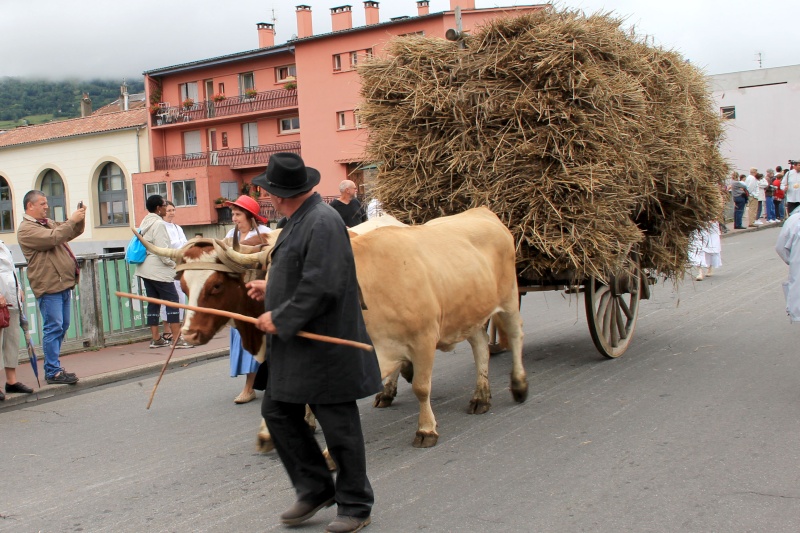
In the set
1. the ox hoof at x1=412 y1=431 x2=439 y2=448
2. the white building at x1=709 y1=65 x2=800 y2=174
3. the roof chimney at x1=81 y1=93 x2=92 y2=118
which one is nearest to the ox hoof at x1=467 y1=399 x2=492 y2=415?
the ox hoof at x1=412 y1=431 x2=439 y2=448

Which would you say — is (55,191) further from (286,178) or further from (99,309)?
(286,178)

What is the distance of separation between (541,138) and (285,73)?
43.5 meters

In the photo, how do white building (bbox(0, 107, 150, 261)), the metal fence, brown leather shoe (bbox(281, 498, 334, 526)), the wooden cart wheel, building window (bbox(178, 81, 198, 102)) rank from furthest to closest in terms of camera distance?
white building (bbox(0, 107, 150, 261)), building window (bbox(178, 81, 198, 102)), the metal fence, the wooden cart wheel, brown leather shoe (bbox(281, 498, 334, 526))

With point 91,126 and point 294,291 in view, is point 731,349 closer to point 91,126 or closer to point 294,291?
point 294,291

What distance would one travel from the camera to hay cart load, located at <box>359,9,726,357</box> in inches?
272

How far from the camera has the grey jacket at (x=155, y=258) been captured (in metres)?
10.0

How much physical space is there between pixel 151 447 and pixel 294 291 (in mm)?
2697

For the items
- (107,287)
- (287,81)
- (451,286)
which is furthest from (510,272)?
(287,81)

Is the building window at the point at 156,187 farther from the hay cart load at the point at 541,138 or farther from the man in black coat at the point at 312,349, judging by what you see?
the man in black coat at the point at 312,349

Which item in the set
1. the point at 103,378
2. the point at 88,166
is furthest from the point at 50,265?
the point at 88,166

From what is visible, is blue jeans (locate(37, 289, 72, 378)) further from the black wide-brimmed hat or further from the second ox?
the black wide-brimmed hat

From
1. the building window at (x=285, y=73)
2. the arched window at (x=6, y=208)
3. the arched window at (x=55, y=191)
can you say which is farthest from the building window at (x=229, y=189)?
the arched window at (x=6, y=208)

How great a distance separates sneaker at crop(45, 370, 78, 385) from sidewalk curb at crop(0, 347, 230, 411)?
0.17 ft

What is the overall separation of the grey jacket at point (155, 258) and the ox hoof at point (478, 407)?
16.1 ft
